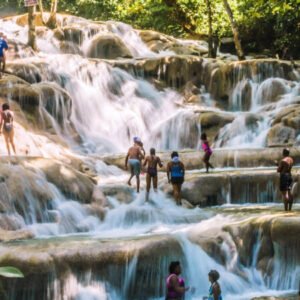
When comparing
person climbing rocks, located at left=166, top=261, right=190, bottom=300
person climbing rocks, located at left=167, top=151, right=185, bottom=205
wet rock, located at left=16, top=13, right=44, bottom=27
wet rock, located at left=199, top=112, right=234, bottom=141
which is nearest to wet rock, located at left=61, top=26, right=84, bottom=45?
wet rock, located at left=16, top=13, right=44, bottom=27

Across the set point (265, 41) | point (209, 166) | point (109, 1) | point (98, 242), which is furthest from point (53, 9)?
point (98, 242)

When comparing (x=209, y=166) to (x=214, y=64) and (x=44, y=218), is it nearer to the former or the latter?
(x=44, y=218)

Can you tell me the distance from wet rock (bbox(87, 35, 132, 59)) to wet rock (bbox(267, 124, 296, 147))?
40.7 feet

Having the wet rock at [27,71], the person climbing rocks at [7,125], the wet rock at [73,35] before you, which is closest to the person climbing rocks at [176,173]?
the person climbing rocks at [7,125]

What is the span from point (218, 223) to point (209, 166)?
18.3 feet

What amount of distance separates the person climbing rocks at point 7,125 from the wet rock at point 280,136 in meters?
8.73

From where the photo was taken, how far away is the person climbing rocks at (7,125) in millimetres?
16844

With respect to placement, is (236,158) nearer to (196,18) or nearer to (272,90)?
(272,90)

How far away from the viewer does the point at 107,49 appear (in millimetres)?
32344

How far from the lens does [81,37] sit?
1294 inches

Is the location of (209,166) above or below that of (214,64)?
below

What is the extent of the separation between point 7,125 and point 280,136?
30.5ft

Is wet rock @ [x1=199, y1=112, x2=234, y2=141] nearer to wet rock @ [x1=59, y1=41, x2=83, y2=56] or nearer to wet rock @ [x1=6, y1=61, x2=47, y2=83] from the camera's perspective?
wet rock @ [x1=6, y1=61, x2=47, y2=83]

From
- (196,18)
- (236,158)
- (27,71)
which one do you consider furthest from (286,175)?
(196,18)
